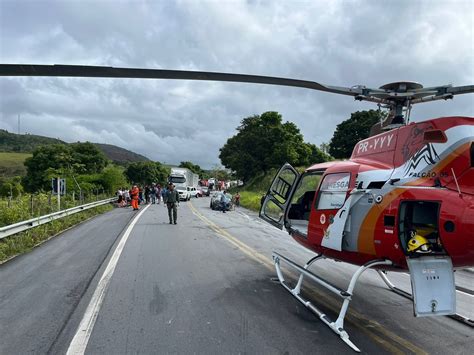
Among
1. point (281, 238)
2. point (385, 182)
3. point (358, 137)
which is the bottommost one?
point (281, 238)

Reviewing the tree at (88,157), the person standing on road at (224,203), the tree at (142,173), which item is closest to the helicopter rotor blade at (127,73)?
the person standing on road at (224,203)

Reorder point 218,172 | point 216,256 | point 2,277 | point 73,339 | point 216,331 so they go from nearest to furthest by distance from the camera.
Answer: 1. point 73,339
2. point 216,331
3. point 2,277
4. point 216,256
5. point 218,172

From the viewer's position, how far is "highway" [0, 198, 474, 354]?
4605 mm

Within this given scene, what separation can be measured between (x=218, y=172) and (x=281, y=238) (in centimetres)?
10629

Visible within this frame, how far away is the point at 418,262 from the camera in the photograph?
4691 mm

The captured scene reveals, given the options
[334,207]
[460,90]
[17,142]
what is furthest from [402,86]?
[17,142]

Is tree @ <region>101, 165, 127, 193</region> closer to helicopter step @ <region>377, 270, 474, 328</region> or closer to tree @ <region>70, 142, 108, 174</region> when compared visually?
tree @ <region>70, 142, 108, 174</region>

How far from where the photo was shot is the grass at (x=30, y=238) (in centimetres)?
1018

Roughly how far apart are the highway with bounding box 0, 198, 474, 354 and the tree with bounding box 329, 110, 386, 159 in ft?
146

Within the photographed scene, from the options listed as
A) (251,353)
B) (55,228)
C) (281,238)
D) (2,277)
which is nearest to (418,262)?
(251,353)

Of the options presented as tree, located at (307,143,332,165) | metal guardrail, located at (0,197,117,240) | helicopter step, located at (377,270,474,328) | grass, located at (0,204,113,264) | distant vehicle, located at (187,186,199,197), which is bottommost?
distant vehicle, located at (187,186,199,197)

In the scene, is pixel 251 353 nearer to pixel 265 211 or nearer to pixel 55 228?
pixel 265 211

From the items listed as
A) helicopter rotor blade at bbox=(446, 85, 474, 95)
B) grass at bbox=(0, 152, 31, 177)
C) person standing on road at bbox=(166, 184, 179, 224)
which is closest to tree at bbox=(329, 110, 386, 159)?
person standing on road at bbox=(166, 184, 179, 224)

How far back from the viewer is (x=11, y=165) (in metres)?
85.4
